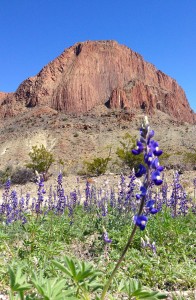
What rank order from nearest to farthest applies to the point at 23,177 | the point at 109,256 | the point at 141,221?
the point at 141,221 < the point at 109,256 < the point at 23,177

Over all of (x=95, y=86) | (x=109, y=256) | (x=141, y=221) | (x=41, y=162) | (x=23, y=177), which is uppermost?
(x=95, y=86)

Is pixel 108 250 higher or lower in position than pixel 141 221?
lower

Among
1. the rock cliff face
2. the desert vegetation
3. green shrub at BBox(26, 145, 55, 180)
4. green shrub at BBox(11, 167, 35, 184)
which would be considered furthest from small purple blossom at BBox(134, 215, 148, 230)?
the rock cliff face

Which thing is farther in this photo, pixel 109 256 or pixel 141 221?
pixel 109 256

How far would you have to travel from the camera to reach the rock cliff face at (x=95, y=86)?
99875 mm

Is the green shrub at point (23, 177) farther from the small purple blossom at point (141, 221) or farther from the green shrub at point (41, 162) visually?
the small purple blossom at point (141, 221)

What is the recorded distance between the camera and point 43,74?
11350 cm

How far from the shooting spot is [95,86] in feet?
361

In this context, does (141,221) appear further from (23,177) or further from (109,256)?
(23,177)

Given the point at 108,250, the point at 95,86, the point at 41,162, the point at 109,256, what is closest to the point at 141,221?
the point at 109,256

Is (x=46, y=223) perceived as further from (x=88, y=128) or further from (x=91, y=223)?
(x=88, y=128)

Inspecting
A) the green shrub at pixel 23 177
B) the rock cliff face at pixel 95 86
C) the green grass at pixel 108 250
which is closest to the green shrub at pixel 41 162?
the green shrub at pixel 23 177

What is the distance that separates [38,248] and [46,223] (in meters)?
1.95

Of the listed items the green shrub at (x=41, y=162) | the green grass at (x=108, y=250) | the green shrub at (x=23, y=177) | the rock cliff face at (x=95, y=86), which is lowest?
the green grass at (x=108, y=250)
